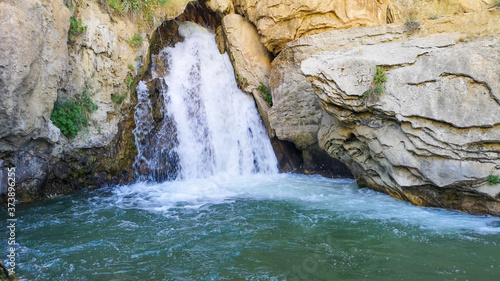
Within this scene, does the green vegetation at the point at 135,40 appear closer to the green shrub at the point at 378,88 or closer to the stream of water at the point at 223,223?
Answer: the stream of water at the point at 223,223

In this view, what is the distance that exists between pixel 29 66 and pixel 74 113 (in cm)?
223

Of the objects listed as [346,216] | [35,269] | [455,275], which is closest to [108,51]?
[35,269]

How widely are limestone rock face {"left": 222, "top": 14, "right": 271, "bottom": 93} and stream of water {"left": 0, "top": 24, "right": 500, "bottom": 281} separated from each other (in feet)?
4.09

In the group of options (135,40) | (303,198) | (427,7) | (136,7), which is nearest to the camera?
(303,198)

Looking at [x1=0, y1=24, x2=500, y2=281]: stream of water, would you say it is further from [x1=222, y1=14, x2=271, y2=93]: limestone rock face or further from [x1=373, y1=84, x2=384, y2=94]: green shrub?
[x1=373, y1=84, x2=384, y2=94]: green shrub

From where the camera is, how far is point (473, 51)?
5.73 meters

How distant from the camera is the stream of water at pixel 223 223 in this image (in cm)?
421

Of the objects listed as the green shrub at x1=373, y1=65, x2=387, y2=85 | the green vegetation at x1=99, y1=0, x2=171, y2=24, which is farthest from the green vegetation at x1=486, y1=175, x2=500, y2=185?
the green vegetation at x1=99, y1=0, x2=171, y2=24

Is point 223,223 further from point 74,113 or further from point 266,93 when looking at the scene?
point 266,93

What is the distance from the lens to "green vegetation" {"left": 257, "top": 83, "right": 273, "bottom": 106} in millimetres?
10656

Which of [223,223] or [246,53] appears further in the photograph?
[246,53]

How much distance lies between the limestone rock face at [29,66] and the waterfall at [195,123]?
2.63m

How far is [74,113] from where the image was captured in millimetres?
8258

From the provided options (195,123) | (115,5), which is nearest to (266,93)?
(195,123)
